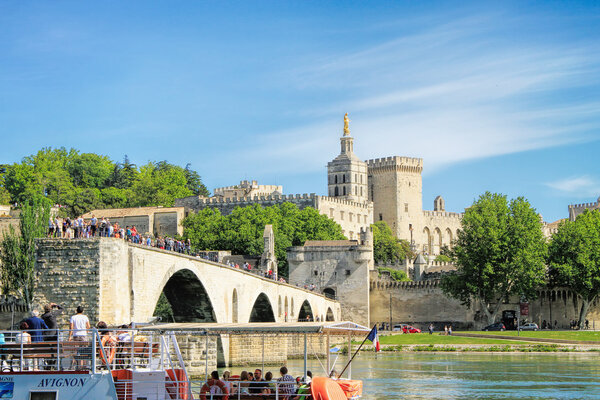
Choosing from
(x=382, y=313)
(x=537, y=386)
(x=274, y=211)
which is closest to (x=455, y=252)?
(x=382, y=313)

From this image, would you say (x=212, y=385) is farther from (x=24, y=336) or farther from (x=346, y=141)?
(x=346, y=141)

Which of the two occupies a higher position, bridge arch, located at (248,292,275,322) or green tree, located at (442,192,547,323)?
green tree, located at (442,192,547,323)

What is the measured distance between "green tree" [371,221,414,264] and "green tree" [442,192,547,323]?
32.2 m

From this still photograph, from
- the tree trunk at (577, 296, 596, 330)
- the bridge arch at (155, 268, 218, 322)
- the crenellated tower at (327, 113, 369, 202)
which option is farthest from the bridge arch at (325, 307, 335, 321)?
the crenellated tower at (327, 113, 369, 202)

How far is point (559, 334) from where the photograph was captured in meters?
70.9

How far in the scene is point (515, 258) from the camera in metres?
80.4

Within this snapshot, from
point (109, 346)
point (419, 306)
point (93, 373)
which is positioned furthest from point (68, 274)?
point (419, 306)

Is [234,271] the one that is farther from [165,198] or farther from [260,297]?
[165,198]

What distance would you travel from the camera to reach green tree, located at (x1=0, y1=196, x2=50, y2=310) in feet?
195

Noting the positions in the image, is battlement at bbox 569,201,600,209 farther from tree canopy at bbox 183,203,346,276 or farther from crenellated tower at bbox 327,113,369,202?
tree canopy at bbox 183,203,346,276

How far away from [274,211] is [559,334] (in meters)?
40.3

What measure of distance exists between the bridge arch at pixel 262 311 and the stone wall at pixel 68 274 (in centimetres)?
2754

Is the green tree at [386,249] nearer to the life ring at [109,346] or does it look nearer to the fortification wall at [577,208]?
the fortification wall at [577,208]

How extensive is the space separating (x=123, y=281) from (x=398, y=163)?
333 ft
